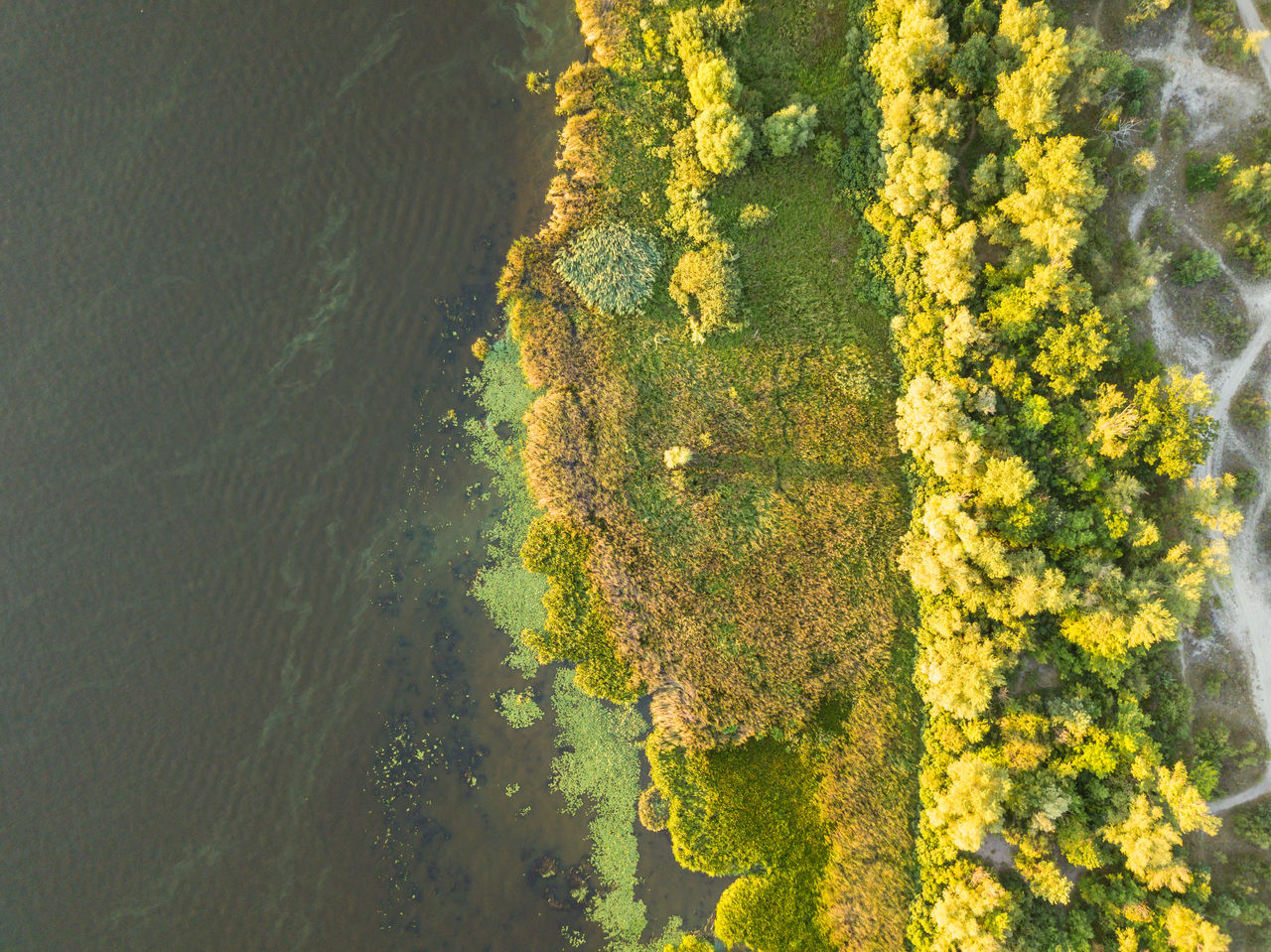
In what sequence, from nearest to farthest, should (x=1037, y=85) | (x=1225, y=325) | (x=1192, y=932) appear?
(x=1192, y=932) < (x=1037, y=85) < (x=1225, y=325)

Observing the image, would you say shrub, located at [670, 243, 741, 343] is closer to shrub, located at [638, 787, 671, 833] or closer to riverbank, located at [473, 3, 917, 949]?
riverbank, located at [473, 3, 917, 949]

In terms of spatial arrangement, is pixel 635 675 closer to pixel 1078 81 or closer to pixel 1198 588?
pixel 1198 588

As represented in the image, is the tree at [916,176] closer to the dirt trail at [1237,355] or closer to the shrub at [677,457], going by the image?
the dirt trail at [1237,355]

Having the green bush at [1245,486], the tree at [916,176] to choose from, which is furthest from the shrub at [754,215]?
the green bush at [1245,486]

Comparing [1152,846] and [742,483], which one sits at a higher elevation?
[742,483]

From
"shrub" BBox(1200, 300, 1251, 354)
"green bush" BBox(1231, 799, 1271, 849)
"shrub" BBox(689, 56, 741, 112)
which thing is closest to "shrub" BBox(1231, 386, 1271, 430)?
"shrub" BBox(1200, 300, 1251, 354)

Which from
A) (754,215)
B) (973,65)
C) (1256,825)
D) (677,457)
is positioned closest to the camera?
(973,65)

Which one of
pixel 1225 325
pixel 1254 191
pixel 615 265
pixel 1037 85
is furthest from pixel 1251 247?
pixel 615 265

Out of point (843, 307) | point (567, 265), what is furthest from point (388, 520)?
point (843, 307)

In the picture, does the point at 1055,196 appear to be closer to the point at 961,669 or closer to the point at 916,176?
the point at 916,176
